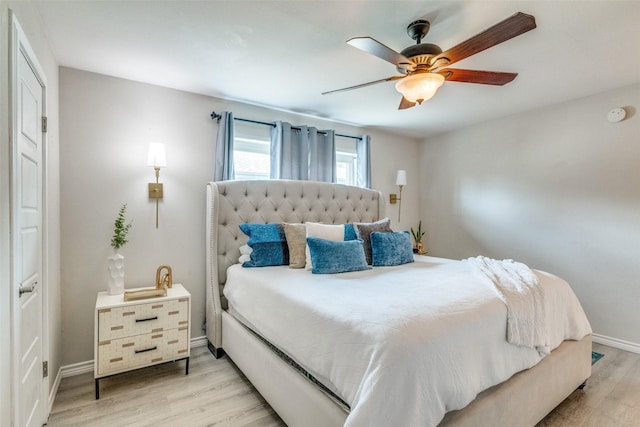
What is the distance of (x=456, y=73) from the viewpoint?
1939 mm

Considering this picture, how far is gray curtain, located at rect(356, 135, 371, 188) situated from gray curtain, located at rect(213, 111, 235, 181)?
1799 mm

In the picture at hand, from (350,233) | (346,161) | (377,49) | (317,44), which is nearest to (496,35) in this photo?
(377,49)

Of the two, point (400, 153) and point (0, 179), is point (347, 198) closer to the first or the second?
point (400, 153)

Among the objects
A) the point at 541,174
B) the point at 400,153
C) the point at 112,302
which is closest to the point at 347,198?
the point at 400,153

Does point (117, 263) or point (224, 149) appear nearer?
point (117, 263)

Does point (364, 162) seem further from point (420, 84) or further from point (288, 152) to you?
point (420, 84)

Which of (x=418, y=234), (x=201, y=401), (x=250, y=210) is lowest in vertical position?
(x=201, y=401)

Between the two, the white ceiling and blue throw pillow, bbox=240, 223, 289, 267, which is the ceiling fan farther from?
blue throw pillow, bbox=240, 223, 289, 267

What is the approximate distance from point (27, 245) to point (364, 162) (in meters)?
3.41

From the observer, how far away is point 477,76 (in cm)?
195

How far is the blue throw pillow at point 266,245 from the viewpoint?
2598mm

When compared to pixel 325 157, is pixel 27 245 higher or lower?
lower

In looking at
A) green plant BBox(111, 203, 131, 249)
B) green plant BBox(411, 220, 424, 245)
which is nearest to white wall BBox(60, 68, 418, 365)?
green plant BBox(111, 203, 131, 249)

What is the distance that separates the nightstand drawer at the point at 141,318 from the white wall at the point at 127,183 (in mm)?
520
